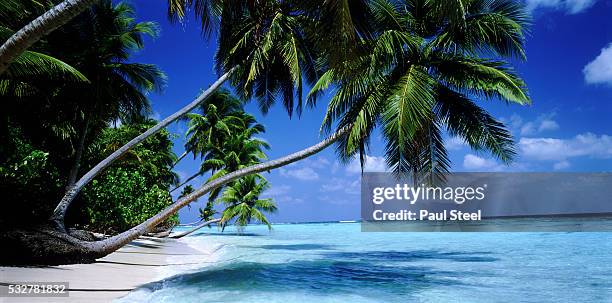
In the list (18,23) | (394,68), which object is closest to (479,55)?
(394,68)

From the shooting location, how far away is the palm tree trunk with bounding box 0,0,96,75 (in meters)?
4.57

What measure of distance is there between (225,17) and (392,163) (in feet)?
14.3

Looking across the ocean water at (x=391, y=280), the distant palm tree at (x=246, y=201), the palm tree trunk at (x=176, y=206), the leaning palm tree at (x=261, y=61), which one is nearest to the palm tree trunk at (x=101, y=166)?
the leaning palm tree at (x=261, y=61)

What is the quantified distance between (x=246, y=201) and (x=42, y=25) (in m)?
21.3

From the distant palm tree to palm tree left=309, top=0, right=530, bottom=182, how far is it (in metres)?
15.7

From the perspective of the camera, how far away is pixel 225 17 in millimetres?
7738

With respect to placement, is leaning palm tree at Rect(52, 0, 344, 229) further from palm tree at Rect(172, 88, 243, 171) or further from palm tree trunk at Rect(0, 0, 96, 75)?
palm tree at Rect(172, 88, 243, 171)

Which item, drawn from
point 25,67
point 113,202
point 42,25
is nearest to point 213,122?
point 113,202

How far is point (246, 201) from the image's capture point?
25578 millimetres

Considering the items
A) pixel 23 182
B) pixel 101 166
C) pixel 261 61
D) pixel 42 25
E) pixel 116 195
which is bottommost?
pixel 116 195

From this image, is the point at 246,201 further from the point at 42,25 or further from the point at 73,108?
the point at 42,25

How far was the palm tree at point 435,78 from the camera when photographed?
355 inches

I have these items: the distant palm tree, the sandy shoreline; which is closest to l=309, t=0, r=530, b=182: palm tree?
the sandy shoreline

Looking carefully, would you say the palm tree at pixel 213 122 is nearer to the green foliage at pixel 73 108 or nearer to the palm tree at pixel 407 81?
the green foliage at pixel 73 108
